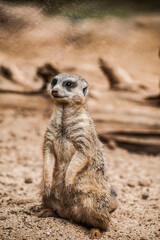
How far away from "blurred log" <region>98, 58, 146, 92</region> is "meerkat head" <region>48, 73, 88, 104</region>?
309 cm

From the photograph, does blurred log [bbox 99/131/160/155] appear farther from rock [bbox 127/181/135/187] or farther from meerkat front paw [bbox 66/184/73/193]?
meerkat front paw [bbox 66/184/73/193]

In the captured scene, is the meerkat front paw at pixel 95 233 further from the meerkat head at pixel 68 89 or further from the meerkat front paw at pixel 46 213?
the meerkat head at pixel 68 89

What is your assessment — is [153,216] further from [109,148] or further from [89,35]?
[89,35]

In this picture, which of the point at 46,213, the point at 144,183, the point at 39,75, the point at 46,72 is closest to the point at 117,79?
the point at 46,72

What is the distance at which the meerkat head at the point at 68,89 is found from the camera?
2768 mm

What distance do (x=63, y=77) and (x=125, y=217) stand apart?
5.99 ft

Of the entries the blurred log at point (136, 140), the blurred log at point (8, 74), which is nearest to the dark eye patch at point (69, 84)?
the blurred log at point (136, 140)

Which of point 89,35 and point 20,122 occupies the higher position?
point 89,35

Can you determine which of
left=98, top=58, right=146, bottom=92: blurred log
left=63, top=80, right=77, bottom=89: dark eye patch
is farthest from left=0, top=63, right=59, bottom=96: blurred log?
left=63, top=80, right=77, bottom=89: dark eye patch

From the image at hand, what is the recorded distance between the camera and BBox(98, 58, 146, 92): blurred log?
5902 mm

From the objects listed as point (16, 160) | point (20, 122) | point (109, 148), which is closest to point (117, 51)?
point (109, 148)

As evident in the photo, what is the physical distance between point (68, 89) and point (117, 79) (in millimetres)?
3361

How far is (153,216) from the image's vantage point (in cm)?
354

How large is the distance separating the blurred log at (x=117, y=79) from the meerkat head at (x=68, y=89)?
10.1 feet
